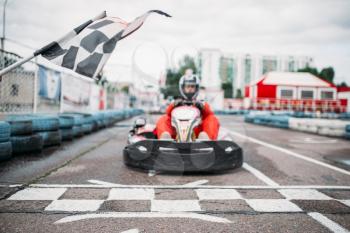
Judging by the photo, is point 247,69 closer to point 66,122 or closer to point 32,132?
point 66,122

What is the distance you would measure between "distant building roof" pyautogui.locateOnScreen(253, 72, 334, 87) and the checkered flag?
3718 centimetres

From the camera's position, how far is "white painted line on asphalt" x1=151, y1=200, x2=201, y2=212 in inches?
124

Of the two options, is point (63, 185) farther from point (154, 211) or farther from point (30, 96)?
point (30, 96)

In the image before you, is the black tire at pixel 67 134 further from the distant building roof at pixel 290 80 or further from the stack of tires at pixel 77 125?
the distant building roof at pixel 290 80

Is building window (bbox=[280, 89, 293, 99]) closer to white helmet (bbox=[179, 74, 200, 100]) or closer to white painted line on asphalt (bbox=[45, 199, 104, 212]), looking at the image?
white helmet (bbox=[179, 74, 200, 100])

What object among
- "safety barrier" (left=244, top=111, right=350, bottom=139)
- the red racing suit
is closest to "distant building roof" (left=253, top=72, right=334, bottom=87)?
"safety barrier" (left=244, top=111, right=350, bottom=139)

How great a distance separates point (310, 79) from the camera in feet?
137

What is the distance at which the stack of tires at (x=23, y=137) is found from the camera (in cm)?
606

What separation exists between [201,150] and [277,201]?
145 centimetres

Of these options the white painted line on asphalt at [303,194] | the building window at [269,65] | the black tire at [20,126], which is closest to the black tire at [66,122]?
the black tire at [20,126]

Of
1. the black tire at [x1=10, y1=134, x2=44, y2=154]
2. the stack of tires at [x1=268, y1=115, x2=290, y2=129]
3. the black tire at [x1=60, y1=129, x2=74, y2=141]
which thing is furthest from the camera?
the stack of tires at [x1=268, y1=115, x2=290, y2=129]

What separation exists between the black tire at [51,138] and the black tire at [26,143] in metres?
0.38

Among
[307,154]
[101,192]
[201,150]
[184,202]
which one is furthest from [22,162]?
[307,154]

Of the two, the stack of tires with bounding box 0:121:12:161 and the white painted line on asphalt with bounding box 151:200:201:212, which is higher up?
the stack of tires with bounding box 0:121:12:161
